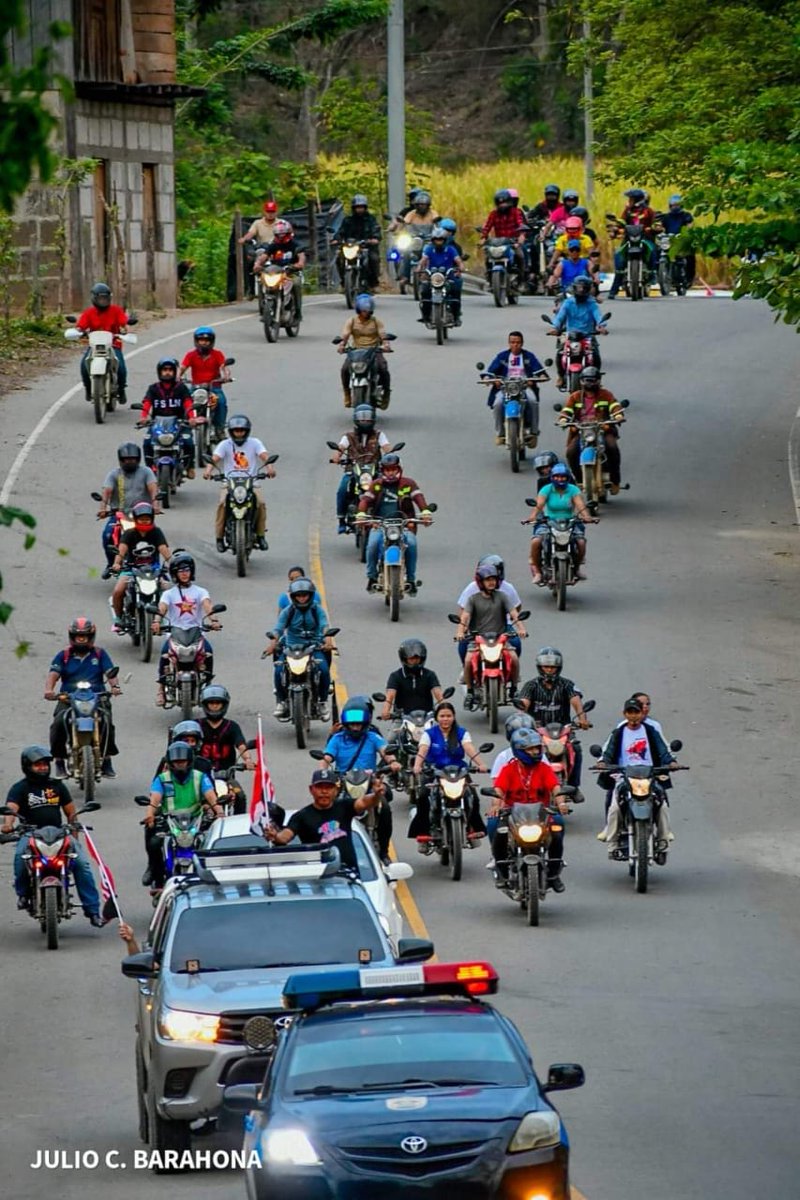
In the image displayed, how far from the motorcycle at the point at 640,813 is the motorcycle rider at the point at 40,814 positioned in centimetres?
430

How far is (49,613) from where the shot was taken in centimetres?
2980

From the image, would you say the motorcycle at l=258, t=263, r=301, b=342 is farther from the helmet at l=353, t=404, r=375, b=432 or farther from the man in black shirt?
the man in black shirt

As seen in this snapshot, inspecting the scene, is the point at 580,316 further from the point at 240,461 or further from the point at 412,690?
the point at 412,690

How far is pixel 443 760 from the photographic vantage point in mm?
21734

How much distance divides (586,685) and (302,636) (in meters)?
3.60

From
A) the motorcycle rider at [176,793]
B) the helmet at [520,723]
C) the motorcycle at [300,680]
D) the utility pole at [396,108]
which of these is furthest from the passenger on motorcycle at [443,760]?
the utility pole at [396,108]

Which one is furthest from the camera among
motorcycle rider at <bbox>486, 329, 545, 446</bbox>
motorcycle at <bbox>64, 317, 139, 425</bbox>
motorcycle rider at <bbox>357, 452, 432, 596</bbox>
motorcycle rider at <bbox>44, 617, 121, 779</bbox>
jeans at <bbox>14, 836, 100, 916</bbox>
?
motorcycle at <bbox>64, 317, 139, 425</bbox>

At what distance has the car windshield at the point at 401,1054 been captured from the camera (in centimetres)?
1113

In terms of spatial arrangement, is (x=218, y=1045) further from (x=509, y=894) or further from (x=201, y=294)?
(x=201, y=294)

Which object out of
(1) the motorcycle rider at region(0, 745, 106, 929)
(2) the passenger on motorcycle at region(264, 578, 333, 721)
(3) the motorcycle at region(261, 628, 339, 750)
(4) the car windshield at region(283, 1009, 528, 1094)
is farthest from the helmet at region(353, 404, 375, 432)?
(4) the car windshield at region(283, 1009, 528, 1094)

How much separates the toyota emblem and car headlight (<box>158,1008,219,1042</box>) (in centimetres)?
298

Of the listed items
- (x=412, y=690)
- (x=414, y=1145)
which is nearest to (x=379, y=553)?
(x=412, y=690)

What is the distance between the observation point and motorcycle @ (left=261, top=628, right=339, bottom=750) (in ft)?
82.2

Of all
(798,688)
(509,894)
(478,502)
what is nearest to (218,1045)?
(509,894)
